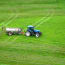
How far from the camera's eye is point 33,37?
1331 inches

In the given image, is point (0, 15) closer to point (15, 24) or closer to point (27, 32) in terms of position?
point (15, 24)

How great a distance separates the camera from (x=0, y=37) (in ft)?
111

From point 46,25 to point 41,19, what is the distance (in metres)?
4.57

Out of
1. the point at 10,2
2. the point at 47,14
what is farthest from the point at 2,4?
the point at 47,14

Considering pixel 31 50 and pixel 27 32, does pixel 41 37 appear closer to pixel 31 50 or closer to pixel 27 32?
pixel 27 32

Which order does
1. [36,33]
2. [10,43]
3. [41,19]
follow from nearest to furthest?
1. [10,43]
2. [36,33]
3. [41,19]

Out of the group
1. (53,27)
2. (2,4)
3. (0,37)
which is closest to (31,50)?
(0,37)

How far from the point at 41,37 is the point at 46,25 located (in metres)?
6.64

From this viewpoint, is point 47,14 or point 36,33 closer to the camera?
point 36,33

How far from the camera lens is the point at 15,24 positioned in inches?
1588

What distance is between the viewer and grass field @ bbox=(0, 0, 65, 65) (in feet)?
85.9

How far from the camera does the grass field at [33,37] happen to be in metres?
26.2

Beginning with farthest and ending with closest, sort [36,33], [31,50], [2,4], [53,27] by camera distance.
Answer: [2,4] → [53,27] → [36,33] → [31,50]

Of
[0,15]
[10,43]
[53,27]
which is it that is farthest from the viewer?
[0,15]
